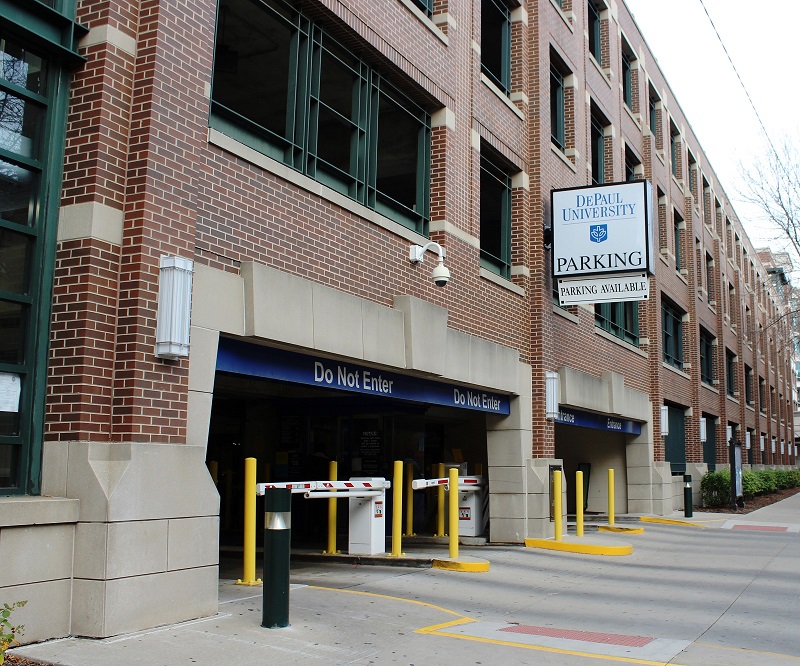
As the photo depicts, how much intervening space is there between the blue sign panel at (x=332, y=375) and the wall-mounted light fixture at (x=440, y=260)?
150cm

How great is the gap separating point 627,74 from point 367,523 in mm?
20424

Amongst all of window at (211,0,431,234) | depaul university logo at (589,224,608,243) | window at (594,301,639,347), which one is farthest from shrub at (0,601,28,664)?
window at (594,301,639,347)

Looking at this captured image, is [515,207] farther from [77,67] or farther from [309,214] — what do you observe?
[77,67]

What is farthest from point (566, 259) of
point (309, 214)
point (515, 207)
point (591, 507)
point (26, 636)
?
point (26, 636)

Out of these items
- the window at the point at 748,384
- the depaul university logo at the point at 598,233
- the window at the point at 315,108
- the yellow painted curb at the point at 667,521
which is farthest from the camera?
the window at the point at 748,384

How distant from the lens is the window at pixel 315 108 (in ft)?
35.9

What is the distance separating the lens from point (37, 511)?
7004 millimetres

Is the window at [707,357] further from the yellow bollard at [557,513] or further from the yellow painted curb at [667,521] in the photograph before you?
the yellow bollard at [557,513]

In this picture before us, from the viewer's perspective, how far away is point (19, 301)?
759 centimetres

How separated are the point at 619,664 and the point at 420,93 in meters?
9.46

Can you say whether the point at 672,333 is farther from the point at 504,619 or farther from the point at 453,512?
the point at 504,619

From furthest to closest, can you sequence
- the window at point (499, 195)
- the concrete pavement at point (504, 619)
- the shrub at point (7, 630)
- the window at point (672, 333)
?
the window at point (672, 333)
the window at point (499, 195)
the concrete pavement at point (504, 619)
the shrub at point (7, 630)

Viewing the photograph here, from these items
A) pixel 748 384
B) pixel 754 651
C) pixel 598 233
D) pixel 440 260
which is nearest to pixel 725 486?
pixel 598 233

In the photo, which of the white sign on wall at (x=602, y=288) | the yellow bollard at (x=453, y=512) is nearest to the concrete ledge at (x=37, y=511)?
the yellow bollard at (x=453, y=512)
